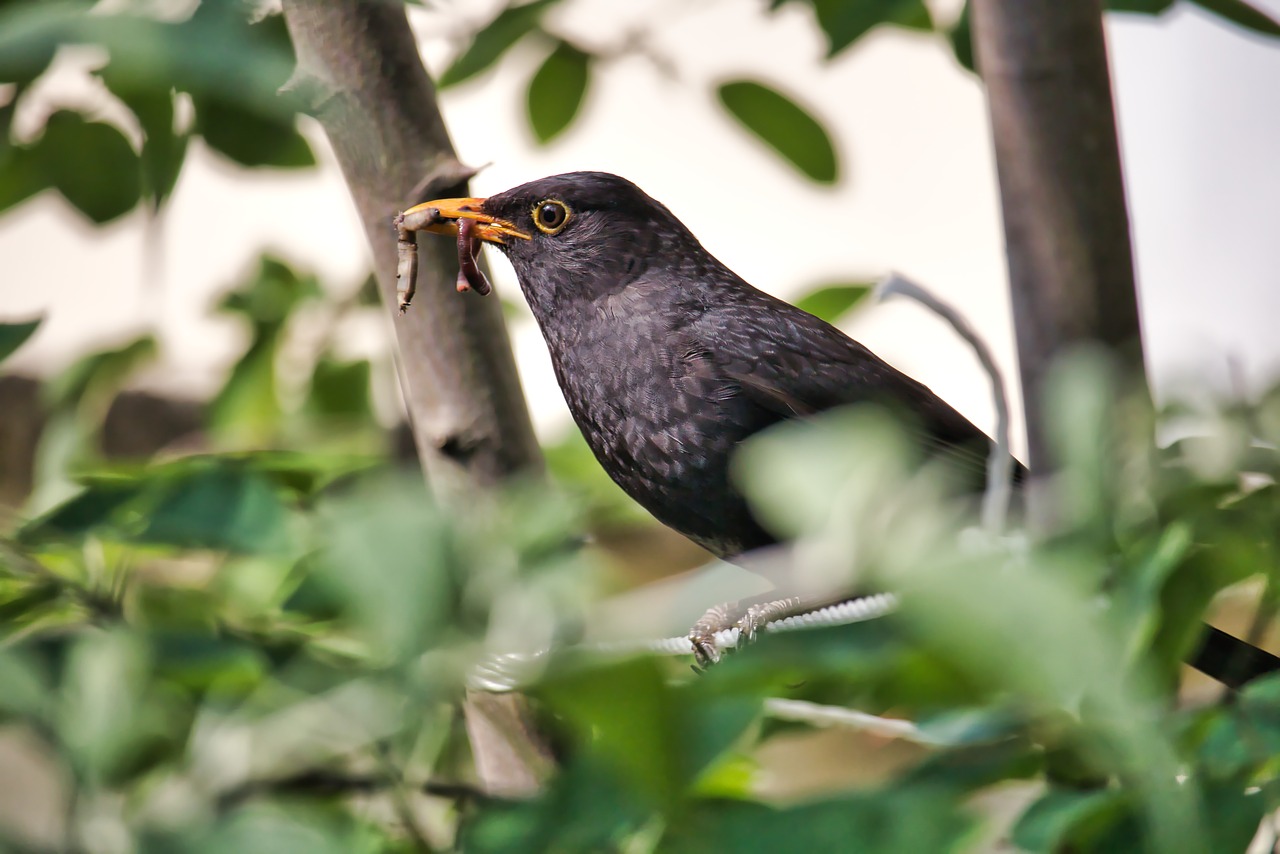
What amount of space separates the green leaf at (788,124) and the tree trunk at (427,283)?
458mm

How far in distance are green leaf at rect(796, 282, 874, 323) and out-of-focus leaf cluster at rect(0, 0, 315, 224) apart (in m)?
0.56

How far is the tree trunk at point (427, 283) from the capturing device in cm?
105

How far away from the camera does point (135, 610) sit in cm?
125

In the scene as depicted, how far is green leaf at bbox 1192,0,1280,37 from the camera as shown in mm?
1215

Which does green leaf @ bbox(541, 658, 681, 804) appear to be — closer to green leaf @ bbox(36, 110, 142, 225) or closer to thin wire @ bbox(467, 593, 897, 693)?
thin wire @ bbox(467, 593, 897, 693)

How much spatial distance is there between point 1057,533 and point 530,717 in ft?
2.32

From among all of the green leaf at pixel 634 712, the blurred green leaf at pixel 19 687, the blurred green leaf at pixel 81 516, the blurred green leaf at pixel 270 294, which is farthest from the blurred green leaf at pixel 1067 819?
the blurred green leaf at pixel 270 294

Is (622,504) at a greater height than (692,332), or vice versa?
(692,332)

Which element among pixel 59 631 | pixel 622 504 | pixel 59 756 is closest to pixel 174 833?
pixel 59 756

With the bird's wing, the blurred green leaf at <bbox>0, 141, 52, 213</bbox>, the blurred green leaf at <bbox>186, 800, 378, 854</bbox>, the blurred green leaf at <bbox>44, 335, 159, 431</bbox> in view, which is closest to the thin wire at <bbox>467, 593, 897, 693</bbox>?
the blurred green leaf at <bbox>186, 800, 378, 854</bbox>

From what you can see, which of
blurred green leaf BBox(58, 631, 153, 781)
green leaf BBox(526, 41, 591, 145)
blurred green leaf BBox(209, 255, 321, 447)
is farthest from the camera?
blurred green leaf BBox(209, 255, 321, 447)

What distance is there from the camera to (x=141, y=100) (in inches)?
45.8

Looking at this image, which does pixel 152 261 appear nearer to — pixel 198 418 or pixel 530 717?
pixel 530 717

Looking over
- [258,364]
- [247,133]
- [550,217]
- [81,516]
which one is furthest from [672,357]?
[258,364]
